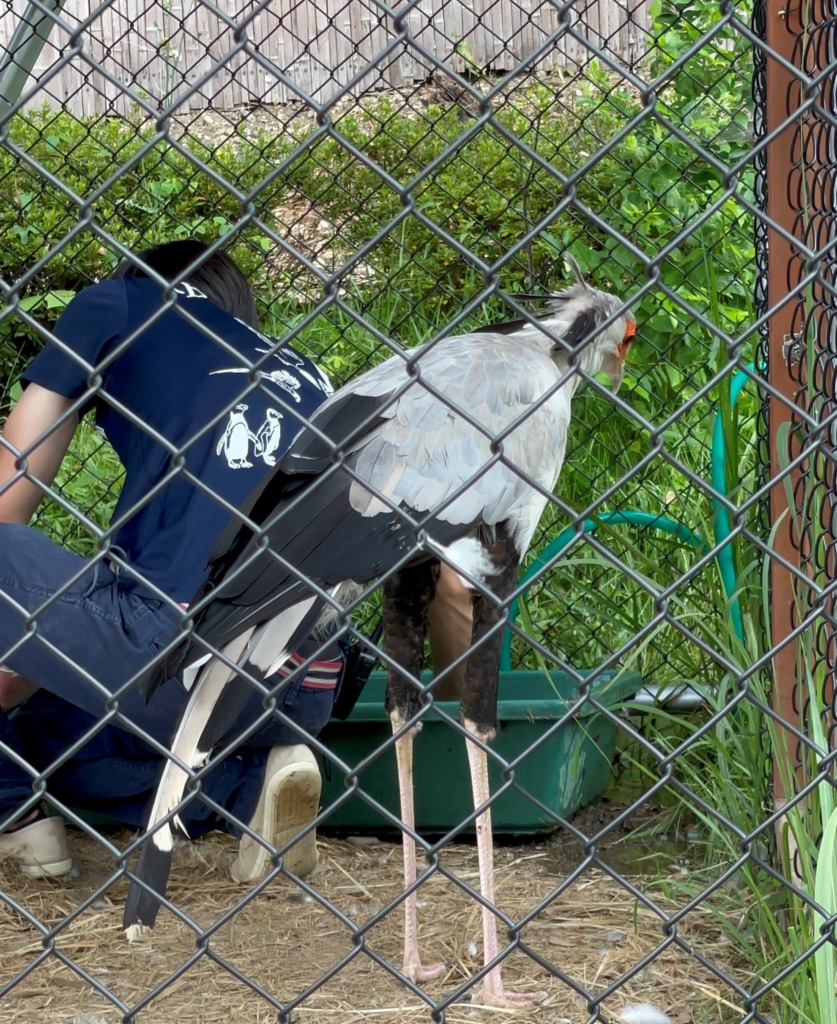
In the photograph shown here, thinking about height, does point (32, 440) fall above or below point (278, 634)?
above

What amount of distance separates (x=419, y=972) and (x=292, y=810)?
50 cm

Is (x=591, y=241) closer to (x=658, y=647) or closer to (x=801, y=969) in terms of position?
(x=658, y=647)

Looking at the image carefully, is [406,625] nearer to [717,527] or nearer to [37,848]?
[717,527]

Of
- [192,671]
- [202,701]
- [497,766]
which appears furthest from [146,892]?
[497,766]

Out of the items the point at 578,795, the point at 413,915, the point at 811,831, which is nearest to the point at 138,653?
the point at 413,915

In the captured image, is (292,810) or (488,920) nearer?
(488,920)

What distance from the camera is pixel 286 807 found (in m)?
2.81

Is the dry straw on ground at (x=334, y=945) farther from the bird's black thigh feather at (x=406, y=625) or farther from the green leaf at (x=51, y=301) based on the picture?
the green leaf at (x=51, y=301)

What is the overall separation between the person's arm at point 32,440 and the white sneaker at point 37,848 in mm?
724

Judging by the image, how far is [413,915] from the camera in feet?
8.23

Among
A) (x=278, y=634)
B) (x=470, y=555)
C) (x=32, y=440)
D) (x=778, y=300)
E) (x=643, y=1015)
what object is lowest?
(x=643, y=1015)

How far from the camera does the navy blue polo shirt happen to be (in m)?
2.79

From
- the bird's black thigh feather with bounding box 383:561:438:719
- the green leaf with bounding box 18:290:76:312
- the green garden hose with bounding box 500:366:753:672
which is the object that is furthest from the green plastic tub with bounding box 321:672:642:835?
the green leaf with bounding box 18:290:76:312

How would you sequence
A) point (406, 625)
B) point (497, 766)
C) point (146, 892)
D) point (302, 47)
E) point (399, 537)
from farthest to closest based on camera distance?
point (302, 47) < point (497, 766) < point (406, 625) < point (399, 537) < point (146, 892)
